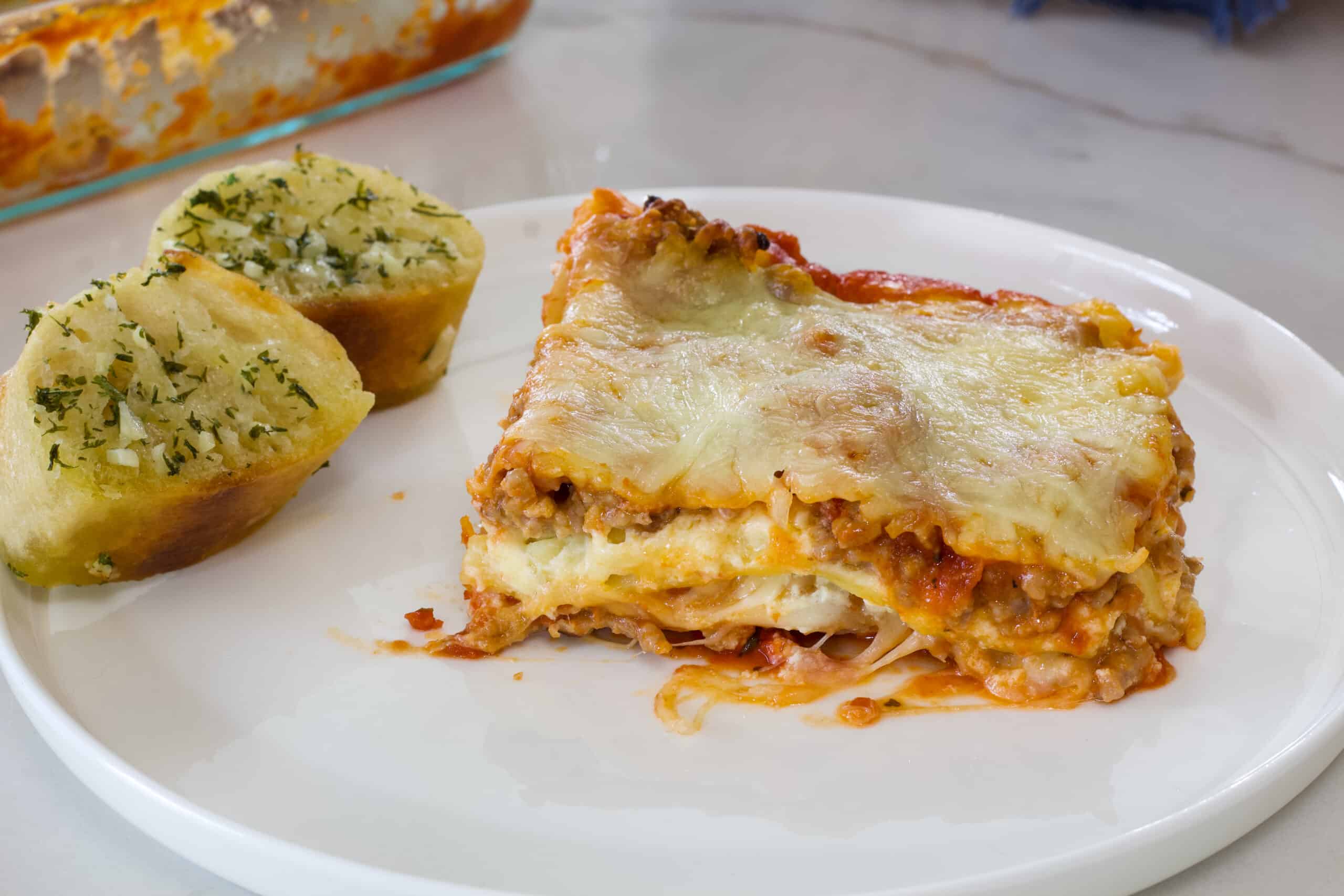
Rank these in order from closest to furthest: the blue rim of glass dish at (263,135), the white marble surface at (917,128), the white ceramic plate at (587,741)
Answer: the white ceramic plate at (587,741), the blue rim of glass dish at (263,135), the white marble surface at (917,128)

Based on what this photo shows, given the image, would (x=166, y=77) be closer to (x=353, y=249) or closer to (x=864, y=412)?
(x=353, y=249)

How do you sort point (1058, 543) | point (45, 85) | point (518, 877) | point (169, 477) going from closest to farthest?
point (518, 877)
point (1058, 543)
point (169, 477)
point (45, 85)

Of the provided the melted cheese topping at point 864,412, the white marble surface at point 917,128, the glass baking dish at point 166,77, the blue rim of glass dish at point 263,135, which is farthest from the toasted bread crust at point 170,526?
the blue rim of glass dish at point 263,135

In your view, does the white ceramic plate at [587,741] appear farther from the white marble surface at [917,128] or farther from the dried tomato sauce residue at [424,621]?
the white marble surface at [917,128]

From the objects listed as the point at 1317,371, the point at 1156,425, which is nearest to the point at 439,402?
the point at 1156,425

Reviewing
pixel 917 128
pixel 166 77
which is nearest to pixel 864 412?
pixel 166 77

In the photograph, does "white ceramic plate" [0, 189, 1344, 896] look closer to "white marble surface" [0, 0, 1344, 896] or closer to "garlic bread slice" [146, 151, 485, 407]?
"garlic bread slice" [146, 151, 485, 407]

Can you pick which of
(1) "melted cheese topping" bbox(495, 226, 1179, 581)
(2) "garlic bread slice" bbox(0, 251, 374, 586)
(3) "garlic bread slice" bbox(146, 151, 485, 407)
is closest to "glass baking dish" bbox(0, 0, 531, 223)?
(3) "garlic bread slice" bbox(146, 151, 485, 407)

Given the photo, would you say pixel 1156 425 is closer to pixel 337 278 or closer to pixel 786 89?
pixel 337 278
